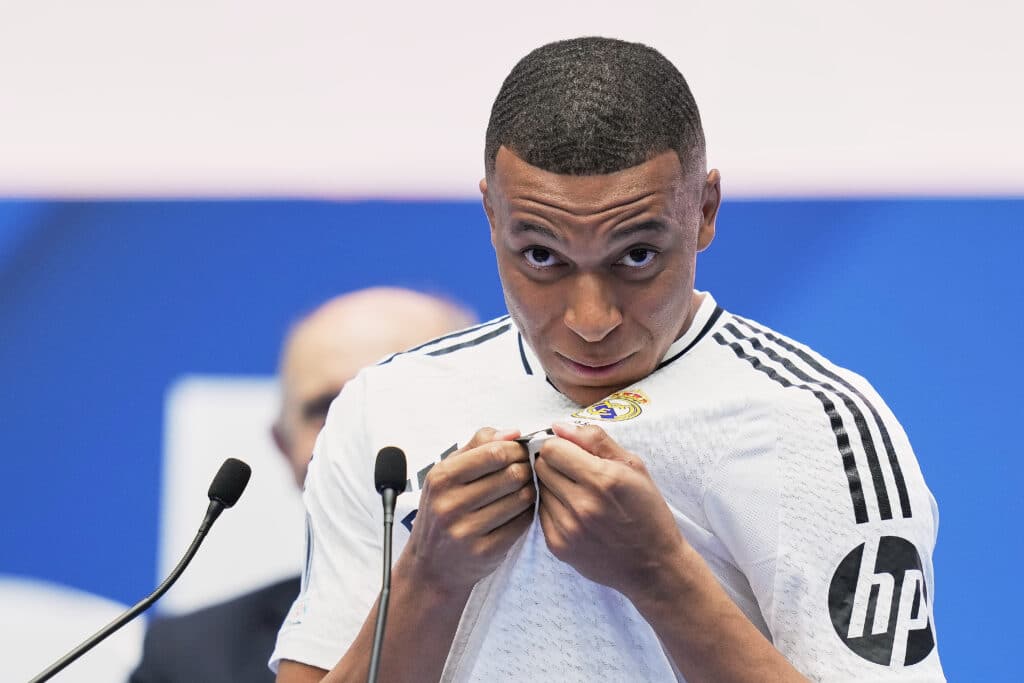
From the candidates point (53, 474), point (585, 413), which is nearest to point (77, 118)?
point (53, 474)

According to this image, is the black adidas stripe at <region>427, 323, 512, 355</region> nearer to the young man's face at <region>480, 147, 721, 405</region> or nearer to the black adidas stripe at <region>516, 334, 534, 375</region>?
the black adidas stripe at <region>516, 334, 534, 375</region>

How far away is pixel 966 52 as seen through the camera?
254cm

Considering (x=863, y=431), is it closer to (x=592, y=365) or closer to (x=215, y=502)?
(x=592, y=365)

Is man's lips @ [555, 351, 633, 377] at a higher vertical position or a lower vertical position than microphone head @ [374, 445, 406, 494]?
higher

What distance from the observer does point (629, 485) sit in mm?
1206

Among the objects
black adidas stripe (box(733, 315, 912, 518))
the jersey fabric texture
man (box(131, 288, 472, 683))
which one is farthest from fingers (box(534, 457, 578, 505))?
man (box(131, 288, 472, 683))

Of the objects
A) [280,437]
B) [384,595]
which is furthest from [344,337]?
[384,595]

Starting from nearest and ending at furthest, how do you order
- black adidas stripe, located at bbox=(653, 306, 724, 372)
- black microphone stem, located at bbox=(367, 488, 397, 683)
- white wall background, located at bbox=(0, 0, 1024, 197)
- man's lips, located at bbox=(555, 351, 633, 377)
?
1. black microphone stem, located at bbox=(367, 488, 397, 683)
2. man's lips, located at bbox=(555, 351, 633, 377)
3. black adidas stripe, located at bbox=(653, 306, 724, 372)
4. white wall background, located at bbox=(0, 0, 1024, 197)

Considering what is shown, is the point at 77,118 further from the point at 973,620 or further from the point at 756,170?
the point at 973,620

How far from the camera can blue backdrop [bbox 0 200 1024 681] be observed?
2400mm

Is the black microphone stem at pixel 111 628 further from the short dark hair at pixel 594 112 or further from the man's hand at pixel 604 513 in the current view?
the short dark hair at pixel 594 112

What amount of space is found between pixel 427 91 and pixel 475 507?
60.9 inches

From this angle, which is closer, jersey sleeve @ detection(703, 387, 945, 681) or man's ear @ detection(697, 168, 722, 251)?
jersey sleeve @ detection(703, 387, 945, 681)

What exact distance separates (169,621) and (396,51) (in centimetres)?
126
